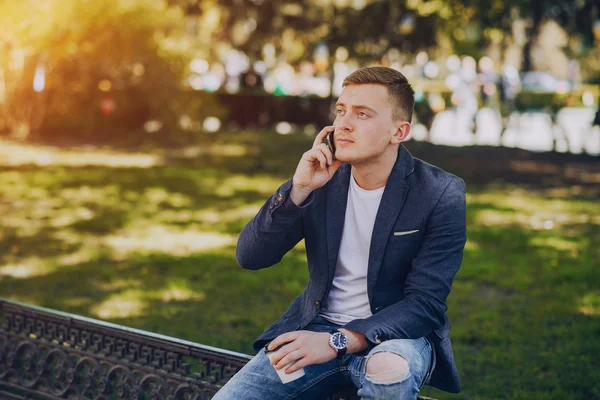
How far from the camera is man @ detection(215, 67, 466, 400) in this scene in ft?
10.5

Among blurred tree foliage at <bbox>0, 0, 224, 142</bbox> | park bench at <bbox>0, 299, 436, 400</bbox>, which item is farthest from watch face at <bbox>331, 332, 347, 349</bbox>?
blurred tree foliage at <bbox>0, 0, 224, 142</bbox>

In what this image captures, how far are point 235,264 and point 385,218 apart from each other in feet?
17.0

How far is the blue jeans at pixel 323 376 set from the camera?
3059 mm

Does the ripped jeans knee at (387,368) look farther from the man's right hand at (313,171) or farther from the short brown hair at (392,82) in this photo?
the short brown hair at (392,82)

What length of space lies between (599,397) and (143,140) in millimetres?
16752

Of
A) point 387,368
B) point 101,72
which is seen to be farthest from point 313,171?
point 101,72

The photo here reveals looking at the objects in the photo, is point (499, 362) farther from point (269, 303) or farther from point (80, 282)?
point (80, 282)

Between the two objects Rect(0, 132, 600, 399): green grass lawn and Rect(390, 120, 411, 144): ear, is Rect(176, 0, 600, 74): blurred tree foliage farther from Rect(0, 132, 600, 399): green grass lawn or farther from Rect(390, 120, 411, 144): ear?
Rect(390, 120, 411, 144): ear

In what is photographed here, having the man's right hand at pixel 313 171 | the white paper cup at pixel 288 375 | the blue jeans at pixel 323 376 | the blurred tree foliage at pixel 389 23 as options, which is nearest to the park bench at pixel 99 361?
the blue jeans at pixel 323 376

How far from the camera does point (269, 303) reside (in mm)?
7117

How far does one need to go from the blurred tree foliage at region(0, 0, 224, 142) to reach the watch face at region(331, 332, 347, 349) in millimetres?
15533

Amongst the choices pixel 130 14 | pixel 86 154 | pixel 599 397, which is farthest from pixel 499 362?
pixel 130 14

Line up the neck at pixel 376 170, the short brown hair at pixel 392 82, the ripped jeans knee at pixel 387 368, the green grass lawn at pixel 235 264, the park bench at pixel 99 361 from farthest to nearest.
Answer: the green grass lawn at pixel 235 264, the park bench at pixel 99 361, the neck at pixel 376 170, the short brown hair at pixel 392 82, the ripped jeans knee at pixel 387 368

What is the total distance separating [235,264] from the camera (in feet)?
27.5
